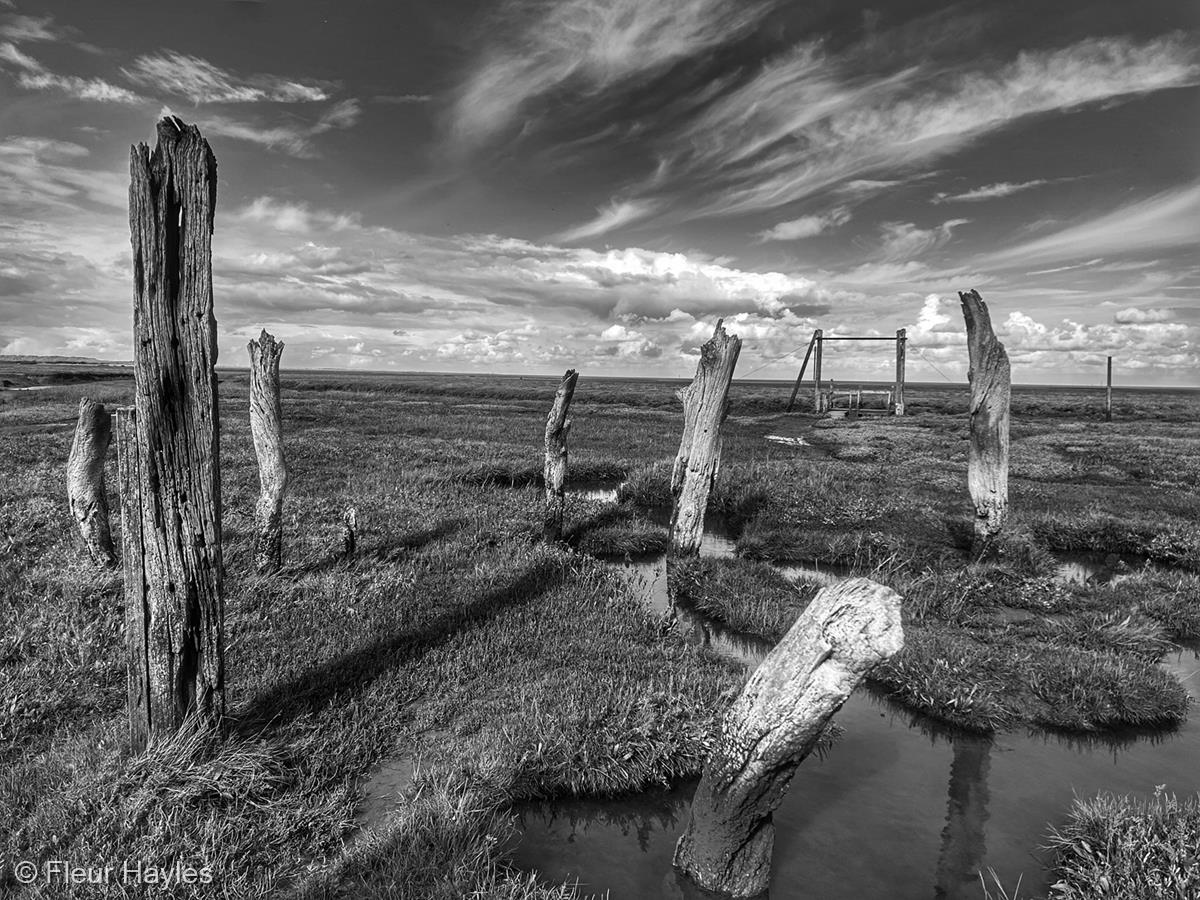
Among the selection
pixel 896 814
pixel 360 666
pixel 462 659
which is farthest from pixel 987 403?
pixel 360 666

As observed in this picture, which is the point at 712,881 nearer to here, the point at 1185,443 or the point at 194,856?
the point at 194,856

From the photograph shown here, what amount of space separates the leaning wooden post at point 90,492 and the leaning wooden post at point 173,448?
6182 millimetres

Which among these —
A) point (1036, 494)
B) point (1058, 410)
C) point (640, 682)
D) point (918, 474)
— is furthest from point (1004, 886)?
point (1058, 410)

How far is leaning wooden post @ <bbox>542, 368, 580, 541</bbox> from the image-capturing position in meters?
15.5

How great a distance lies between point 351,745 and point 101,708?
274cm

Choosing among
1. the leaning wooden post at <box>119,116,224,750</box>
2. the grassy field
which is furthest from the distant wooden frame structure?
the leaning wooden post at <box>119,116,224,750</box>

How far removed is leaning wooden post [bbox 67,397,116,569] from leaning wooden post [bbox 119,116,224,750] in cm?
618

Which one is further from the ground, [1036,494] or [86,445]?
[86,445]

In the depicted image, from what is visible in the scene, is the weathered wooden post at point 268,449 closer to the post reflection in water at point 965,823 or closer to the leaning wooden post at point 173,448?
the leaning wooden post at point 173,448

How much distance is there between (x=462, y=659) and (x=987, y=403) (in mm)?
11146

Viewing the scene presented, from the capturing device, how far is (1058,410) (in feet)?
220

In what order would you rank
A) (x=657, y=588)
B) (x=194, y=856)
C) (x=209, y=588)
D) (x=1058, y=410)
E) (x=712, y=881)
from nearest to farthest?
(x=194, y=856)
(x=712, y=881)
(x=209, y=588)
(x=657, y=588)
(x=1058, y=410)

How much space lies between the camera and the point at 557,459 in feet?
51.1

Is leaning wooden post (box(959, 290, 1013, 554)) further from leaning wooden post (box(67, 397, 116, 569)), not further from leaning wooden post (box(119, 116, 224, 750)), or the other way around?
leaning wooden post (box(67, 397, 116, 569))
